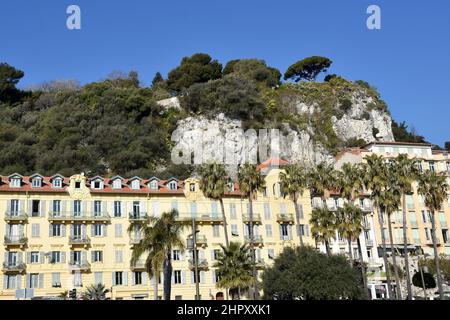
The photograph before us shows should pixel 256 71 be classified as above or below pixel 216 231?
above

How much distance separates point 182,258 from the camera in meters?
54.1

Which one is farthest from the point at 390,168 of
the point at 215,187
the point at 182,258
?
the point at 182,258

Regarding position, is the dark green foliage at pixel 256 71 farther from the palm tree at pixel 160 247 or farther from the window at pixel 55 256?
the palm tree at pixel 160 247

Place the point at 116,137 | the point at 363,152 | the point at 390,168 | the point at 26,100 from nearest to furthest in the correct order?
1. the point at 390,168
2. the point at 363,152
3. the point at 116,137
4. the point at 26,100

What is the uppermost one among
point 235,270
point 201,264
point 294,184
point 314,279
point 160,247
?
point 294,184

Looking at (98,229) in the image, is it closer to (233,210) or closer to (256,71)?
(233,210)

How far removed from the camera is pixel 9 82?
101500 mm

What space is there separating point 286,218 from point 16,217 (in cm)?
2933

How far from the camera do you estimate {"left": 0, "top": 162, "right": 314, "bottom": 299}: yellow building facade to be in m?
49.9

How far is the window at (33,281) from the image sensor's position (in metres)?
49.1

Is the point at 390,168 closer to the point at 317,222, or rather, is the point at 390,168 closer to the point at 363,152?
the point at 317,222

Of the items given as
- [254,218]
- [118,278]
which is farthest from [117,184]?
[254,218]

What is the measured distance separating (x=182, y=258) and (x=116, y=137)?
33.4m

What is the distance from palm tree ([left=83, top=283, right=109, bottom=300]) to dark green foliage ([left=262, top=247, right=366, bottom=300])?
15.3 m
